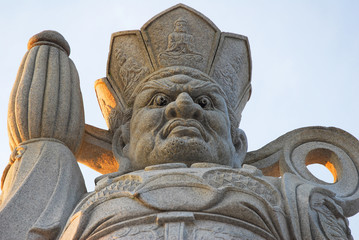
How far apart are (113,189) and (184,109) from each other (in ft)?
4.13

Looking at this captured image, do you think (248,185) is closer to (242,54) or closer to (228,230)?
(228,230)

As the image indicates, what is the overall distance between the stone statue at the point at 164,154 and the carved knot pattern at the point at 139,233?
0.01m

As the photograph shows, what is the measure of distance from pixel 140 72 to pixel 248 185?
2446 mm

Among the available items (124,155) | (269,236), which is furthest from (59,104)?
(269,236)

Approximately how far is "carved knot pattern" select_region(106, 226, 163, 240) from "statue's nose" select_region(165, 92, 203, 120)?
5.68 feet

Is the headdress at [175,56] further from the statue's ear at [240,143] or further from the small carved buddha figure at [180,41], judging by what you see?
the statue's ear at [240,143]

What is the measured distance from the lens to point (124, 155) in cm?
855

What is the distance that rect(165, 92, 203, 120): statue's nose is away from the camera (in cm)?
808

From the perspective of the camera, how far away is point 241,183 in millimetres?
7199

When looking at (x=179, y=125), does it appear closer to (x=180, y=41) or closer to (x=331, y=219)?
(x=180, y=41)

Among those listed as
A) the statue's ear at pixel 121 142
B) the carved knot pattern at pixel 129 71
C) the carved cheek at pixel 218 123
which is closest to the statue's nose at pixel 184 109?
the carved cheek at pixel 218 123

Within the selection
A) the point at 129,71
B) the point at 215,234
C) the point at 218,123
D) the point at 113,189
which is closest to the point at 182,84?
the point at 218,123

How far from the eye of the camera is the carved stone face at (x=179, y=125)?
25.9 feet

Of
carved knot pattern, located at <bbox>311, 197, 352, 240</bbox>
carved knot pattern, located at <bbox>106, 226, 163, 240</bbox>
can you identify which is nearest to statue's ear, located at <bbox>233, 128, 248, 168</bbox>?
carved knot pattern, located at <bbox>311, 197, 352, 240</bbox>
